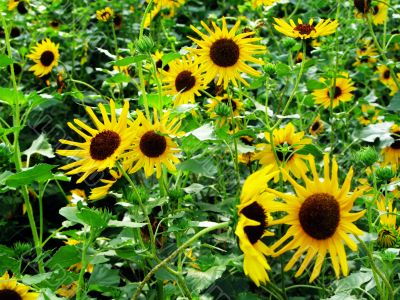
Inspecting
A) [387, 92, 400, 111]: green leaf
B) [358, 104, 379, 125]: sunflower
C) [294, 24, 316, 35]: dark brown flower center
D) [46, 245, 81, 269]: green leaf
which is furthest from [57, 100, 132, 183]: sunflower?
[358, 104, 379, 125]: sunflower

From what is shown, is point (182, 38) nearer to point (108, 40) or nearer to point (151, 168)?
point (108, 40)

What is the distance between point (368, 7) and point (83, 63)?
4.36 feet

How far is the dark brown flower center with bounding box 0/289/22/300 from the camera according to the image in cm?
120

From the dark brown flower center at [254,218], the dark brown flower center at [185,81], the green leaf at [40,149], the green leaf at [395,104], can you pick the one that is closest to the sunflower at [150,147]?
the dark brown flower center at [254,218]

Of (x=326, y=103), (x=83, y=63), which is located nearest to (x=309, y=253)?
(x=326, y=103)

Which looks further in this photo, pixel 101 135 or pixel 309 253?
pixel 101 135

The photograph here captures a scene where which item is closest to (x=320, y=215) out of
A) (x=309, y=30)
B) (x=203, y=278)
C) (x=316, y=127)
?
(x=203, y=278)

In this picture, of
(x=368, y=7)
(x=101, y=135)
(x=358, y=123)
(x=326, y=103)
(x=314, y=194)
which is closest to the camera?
(x=314, y=194)

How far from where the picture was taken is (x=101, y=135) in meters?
1.14

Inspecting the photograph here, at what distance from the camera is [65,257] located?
3.47ft

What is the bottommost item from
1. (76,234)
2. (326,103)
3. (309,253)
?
(326,103)

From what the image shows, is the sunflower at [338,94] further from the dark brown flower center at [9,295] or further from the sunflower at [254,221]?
the dark brown flower center at [9,295]

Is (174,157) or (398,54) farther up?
(174,157)

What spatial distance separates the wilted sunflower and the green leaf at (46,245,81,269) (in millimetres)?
356
